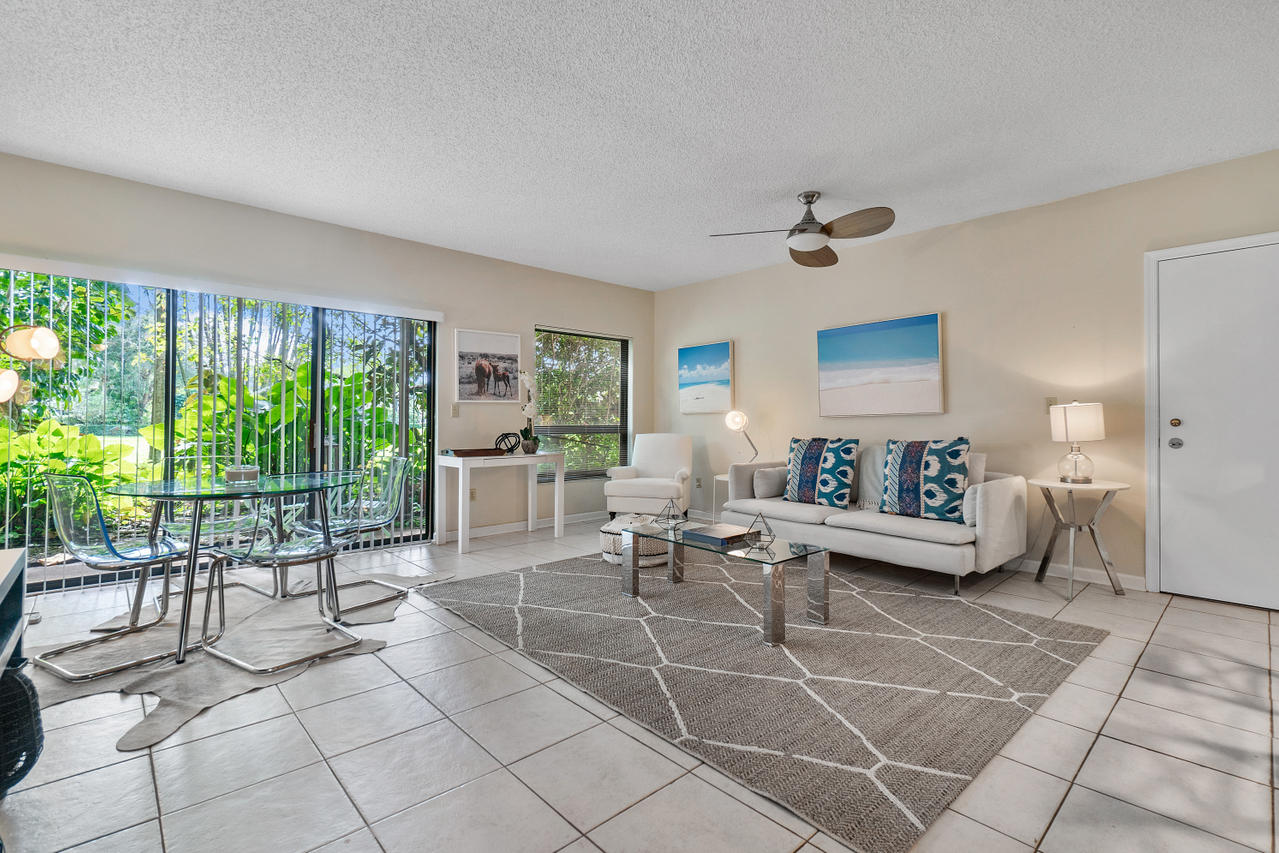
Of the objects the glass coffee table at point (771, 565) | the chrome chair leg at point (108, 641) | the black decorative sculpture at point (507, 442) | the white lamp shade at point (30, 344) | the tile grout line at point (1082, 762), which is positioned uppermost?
the white lamp shade at point (30, 344)

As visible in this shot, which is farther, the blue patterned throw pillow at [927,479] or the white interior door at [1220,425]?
the blue patterned throw pillow at [927,479]

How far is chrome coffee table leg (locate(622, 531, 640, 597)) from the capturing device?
134 inches

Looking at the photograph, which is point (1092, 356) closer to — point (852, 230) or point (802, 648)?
point (852, 230)

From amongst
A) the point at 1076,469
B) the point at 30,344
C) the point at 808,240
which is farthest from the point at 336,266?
the point at 1076,469

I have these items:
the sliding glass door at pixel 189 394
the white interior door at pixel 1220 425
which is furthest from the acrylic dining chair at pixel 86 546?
the white interior door at pixel 1220 425

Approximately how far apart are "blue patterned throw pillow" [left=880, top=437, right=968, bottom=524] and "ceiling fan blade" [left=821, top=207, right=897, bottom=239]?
1.53 metres

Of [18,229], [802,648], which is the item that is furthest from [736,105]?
[18,229]

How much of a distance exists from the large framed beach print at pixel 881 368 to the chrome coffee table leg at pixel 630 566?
2.44m

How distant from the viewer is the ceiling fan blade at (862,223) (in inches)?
129

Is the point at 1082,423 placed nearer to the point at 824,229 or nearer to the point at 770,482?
the point at 824,229

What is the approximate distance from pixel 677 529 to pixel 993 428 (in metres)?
2.49

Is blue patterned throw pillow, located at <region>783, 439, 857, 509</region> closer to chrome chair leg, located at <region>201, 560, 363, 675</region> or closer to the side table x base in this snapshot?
the side table x base

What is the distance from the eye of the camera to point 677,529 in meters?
3.43

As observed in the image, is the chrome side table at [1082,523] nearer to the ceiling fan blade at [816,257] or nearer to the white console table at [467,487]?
the ceiling fan blade at [816,257]
